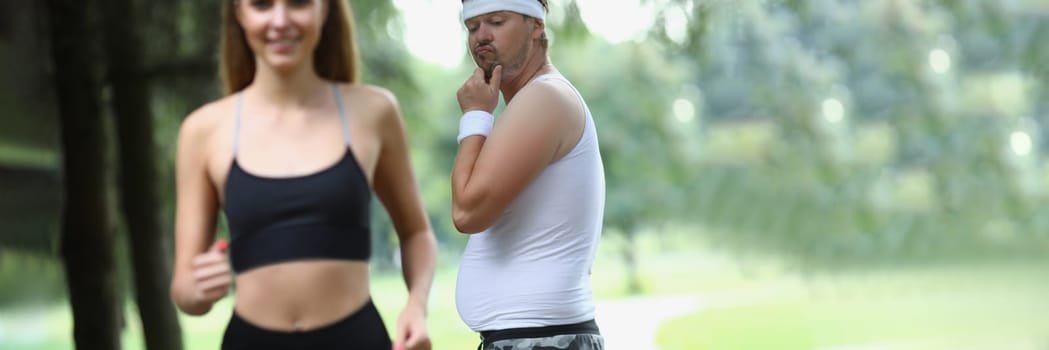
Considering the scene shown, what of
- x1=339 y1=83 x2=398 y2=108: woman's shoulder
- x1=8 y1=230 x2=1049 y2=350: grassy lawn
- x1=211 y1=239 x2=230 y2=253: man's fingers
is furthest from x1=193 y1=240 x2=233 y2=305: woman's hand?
x1=8 y1=230 x2=1049 y2=350: grassy lawn

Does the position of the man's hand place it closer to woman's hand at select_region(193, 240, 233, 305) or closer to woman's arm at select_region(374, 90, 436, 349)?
woman's arm at select_region(374, 90, 436, 349)

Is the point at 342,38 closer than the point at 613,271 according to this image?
Yes

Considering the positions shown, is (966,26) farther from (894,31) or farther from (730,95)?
(730,95)

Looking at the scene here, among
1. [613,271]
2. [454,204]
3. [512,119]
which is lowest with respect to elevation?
[613,271]

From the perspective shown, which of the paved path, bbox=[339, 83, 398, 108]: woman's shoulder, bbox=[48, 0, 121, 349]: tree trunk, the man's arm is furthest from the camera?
the paved path

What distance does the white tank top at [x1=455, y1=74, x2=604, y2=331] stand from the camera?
176 centimetres

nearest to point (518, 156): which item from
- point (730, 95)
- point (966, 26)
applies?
point (966, 26)

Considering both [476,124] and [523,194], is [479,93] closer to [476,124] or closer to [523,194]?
[476,124]

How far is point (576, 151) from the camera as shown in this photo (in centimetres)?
179

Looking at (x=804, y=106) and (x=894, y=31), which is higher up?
(x=894, y=31)

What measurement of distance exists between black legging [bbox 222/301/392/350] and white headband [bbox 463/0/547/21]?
48 centimetres

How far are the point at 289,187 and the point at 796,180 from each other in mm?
9125

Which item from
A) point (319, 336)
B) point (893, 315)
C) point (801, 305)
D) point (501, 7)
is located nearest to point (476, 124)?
point (501, 7)

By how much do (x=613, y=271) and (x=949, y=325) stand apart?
326cm
